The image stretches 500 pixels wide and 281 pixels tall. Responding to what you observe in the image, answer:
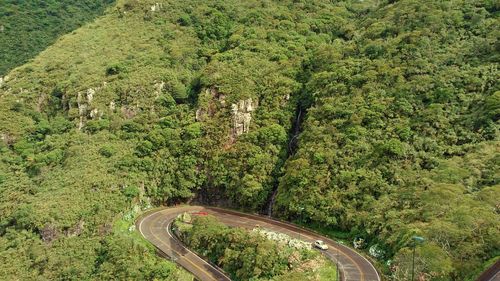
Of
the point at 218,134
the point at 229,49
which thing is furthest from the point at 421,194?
the point at 229,49

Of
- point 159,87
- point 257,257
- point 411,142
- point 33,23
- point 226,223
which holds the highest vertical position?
point 33,23

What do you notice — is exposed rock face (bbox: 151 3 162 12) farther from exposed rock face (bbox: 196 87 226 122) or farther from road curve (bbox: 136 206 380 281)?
road curve (bbox: 136 206 380 281)

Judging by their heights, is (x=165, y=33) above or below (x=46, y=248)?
above

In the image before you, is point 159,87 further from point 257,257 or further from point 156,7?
point 257,257

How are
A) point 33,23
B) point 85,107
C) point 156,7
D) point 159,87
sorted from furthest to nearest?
point 33,23, point 156,7, point 159,87, point 85,107

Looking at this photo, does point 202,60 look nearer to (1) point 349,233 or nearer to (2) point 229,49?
(2) point 229,49

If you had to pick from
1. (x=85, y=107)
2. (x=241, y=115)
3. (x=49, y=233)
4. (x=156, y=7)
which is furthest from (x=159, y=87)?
(x=49, y=233)

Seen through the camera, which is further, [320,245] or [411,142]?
[411,142]
